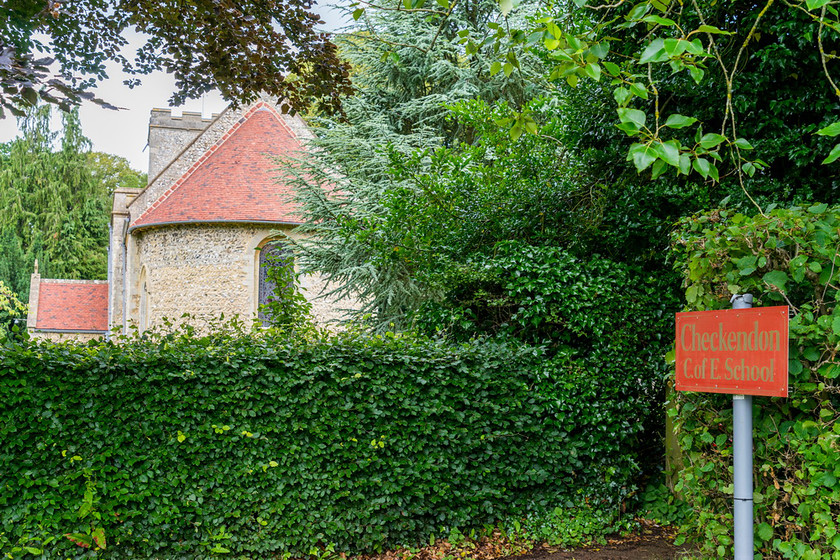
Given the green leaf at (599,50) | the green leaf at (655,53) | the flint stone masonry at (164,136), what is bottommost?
the green leaf at (655,53)

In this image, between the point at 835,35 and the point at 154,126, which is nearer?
the point at 835,35

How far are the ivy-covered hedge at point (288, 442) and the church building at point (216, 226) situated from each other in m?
9.72

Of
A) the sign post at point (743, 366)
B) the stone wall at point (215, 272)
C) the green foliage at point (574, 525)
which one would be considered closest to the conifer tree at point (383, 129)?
the stone wall at point (215, 272)

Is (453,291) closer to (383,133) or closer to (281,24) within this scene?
(281,24)

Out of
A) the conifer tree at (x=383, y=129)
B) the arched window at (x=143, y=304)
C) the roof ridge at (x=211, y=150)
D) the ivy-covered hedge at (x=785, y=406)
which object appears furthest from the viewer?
the arched window at (x=143, y=304)

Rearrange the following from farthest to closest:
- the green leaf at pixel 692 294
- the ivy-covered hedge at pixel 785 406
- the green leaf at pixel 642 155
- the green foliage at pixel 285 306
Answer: the green foliage at pixel 285 306
the green leaf at pixel 692 294
the ivy-covered hedge at pixel 785 406
the green leaf at pixel 642 155

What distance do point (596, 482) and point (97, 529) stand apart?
3971mm

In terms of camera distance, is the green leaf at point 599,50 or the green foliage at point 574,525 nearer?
the green leaf at point 599,50

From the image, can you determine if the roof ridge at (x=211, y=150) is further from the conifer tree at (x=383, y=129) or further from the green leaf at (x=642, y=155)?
the green leaf at (x=642, y=155)

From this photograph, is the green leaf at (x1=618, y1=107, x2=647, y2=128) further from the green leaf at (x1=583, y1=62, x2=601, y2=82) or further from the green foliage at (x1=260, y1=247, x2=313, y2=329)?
the green foliage at (x1=260, y1=247, x2=313, y2=329)

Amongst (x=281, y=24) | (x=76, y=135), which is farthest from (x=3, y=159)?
(x=281, y=24)

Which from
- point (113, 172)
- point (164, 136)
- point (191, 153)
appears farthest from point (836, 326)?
point (113, 172)

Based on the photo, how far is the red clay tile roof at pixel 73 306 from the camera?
24156 mm

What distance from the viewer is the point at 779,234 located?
9.29 feet
